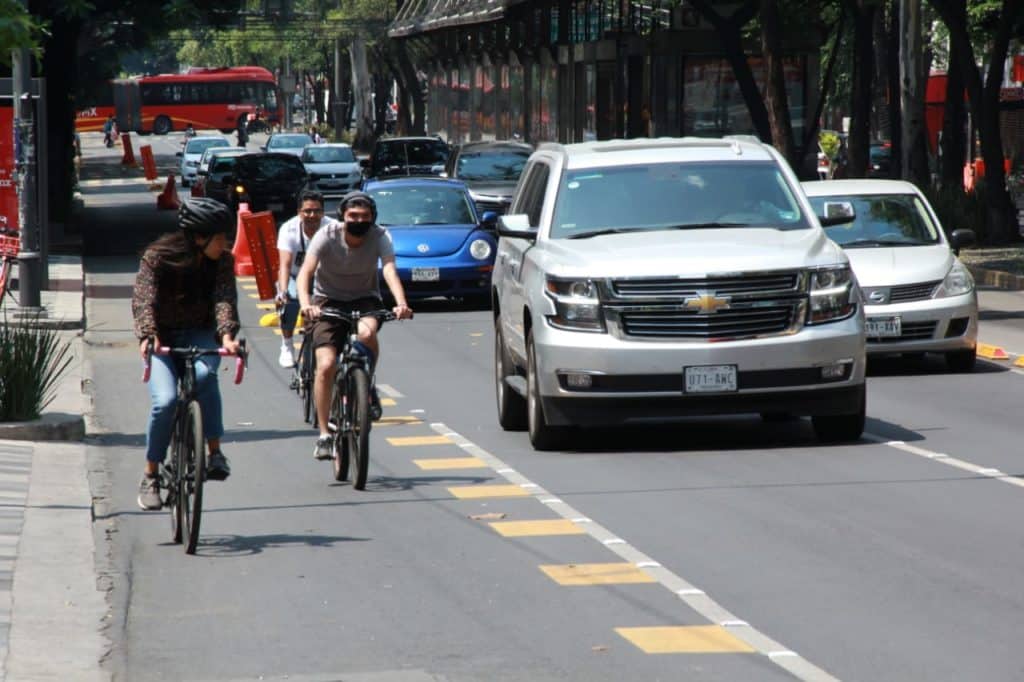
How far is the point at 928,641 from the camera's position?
7.57 m

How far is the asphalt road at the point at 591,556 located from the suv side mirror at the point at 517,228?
1434mm

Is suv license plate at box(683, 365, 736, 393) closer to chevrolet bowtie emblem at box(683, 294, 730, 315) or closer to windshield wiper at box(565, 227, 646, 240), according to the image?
chevrolet bowtie emblem at box(683, 294, 730, 315)

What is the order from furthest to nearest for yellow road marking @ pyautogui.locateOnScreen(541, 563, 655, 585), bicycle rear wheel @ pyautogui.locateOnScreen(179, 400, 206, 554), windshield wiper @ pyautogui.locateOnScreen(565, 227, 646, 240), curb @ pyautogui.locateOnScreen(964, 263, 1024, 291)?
curb @ pyautogui.locateOnScreen(964, 263, 1024, 291)
windshield wiper @ pyautogui.locateOnScreen(565, 227, 646, 240)
bicycle rear wheel @ pyautogui.locateOnScreen(179, 400, 206, 554)
yellow road marking @ pyautogui.locateOnScreen(541, 563, 655, 585)

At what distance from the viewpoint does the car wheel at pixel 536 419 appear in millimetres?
13055

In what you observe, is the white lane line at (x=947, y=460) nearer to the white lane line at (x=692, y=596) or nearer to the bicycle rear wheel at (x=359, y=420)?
the white lane line at (x=692, y=596)

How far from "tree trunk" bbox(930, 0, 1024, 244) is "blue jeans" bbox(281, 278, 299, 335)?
705 inches

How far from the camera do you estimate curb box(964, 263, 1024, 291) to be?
26750mm

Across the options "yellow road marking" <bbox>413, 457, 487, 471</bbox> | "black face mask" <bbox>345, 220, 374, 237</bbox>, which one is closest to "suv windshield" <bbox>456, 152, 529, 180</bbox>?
"yellow road marking" <bbox>413, 457, 487, 471</bbox>

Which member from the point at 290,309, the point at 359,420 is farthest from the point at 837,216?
the point at 290,309

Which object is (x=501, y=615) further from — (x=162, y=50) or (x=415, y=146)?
(x=162, y=50)

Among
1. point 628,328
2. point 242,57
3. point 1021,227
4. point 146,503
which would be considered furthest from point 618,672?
point 242,57

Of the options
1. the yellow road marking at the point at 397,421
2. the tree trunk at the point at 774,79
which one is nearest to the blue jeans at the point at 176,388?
the yellow road marking at the point at 397,421

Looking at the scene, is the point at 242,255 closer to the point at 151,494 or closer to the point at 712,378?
the point at 712,378

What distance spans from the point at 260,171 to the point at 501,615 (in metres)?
36.5
